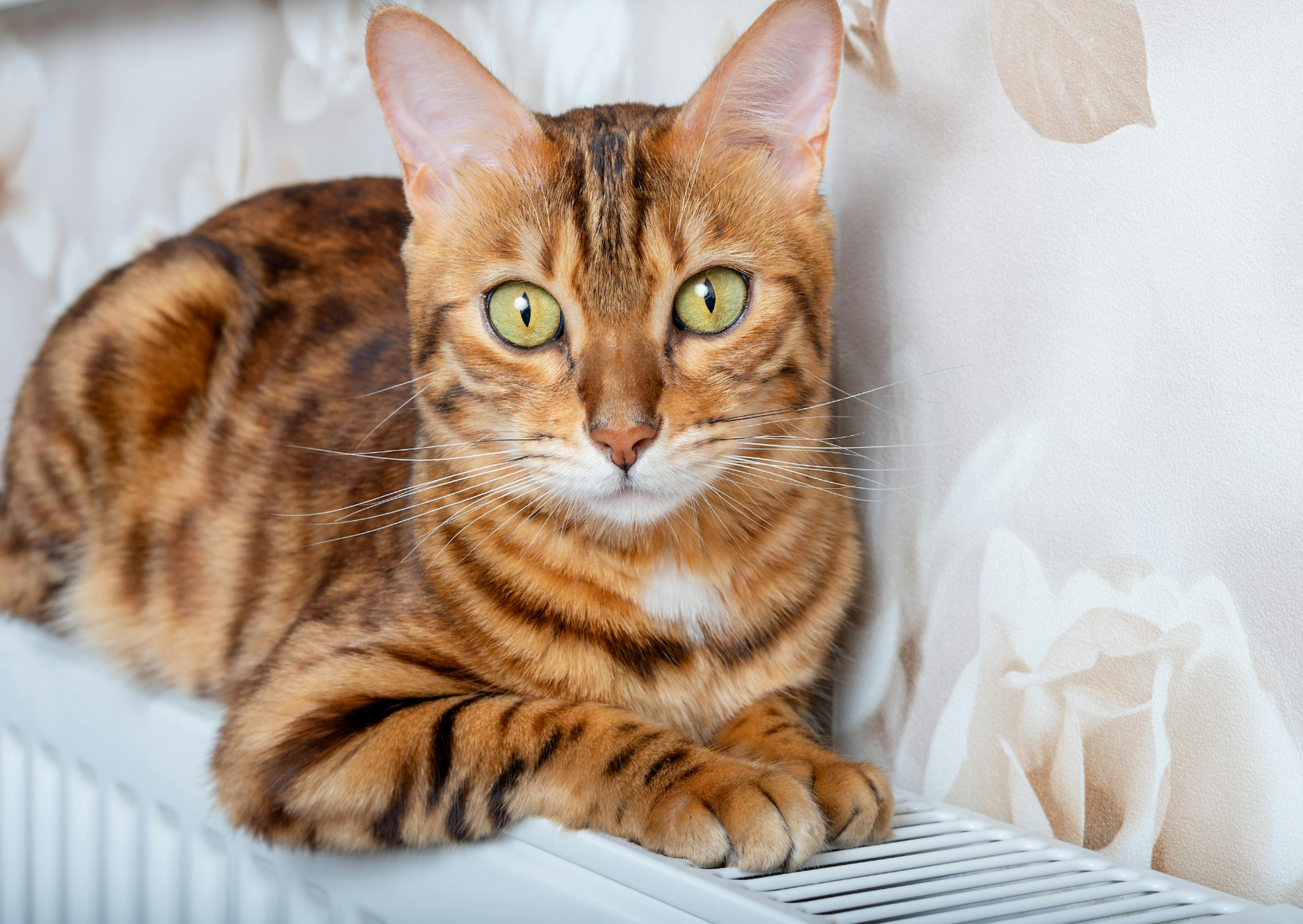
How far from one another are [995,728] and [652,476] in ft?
1.35

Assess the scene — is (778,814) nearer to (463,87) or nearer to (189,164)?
(463,87)

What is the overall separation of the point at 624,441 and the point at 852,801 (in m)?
0.37

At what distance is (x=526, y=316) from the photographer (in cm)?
110

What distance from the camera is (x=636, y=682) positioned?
1127 millimetres

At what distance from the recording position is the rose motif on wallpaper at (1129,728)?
835 millimetres

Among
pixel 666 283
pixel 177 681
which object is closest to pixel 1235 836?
pixel 666 283

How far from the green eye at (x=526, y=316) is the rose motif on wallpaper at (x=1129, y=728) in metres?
0.48

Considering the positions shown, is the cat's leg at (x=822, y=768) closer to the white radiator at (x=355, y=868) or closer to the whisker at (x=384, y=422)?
the white radiator at (x=355, y=868)

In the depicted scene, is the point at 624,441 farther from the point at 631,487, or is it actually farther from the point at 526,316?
the point at 526,316

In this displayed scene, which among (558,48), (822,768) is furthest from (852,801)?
(558,48)

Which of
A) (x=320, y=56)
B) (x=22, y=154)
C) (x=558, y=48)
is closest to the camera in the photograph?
(x=558, y=48)

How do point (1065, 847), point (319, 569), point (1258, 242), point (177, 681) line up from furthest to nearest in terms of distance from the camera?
point (177, 681) < point (319, 569) < point (1065, 847) < point (1258, 242)

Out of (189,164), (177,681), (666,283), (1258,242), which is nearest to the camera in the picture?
(1258,242)

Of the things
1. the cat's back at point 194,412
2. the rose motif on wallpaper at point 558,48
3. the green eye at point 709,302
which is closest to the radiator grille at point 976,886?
the green eye at point 709,302
